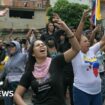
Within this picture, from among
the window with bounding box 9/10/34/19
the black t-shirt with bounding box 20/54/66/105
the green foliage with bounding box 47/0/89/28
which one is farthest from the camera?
the window with bounding box 9/10/34/19

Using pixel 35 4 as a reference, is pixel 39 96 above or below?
above

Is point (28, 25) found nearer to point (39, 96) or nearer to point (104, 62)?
point (104, 62)

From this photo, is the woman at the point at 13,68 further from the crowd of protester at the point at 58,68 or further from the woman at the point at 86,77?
the woman at the point at 86,77

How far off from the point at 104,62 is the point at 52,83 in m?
4.07

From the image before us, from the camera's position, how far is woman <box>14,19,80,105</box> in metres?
4.59

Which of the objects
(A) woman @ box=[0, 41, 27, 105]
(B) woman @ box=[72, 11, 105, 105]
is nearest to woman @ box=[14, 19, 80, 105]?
(B) woman @ box=[72, 11, 105, 105]

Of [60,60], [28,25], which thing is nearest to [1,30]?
[28,25]

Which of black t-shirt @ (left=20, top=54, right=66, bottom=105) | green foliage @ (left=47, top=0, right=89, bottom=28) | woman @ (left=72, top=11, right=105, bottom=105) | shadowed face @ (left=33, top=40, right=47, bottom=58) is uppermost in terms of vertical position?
shadowed face @ (left=33, top=40, right=47, bottom=58)

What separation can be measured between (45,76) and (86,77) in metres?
1.59

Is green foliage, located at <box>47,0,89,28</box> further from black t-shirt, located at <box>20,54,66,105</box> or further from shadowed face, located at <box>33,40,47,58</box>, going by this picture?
black t-shirt, located at <box>20,54,66,105</box>

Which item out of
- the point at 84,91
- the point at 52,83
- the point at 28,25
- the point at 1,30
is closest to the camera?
the point at 52,83

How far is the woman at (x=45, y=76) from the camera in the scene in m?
4.59

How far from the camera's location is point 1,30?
5662cm

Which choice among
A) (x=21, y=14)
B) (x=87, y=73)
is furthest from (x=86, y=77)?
(x=21, y=14)
